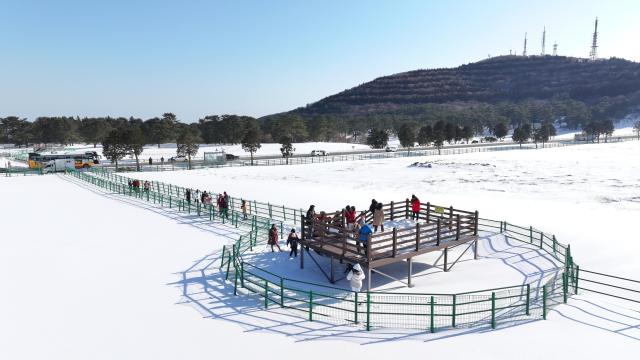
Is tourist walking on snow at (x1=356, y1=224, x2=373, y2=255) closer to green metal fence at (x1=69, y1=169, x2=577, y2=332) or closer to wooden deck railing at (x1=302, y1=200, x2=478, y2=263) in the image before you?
wooden deck railing at (x1=302, y1=200, x2=478, y2=263)

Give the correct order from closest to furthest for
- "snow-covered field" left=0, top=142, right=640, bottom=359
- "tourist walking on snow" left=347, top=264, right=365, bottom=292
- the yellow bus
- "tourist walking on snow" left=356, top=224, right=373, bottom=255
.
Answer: "snow-covered field" left=0, top=142, right=640, bottom=359
"tourist walking on snow" left=347, top=264, right=365, bottom=292
"tourist walking on snow" left=356, top=224, right=373, bottom=255
the yellow bus

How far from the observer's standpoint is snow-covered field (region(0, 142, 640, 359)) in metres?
11.1

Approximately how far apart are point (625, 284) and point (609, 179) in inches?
1504

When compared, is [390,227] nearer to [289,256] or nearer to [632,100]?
[289,256]

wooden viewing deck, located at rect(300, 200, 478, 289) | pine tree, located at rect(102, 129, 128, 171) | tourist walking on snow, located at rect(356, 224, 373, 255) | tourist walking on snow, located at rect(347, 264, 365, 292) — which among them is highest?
pine tree, located at rect(102, 129, 128, 171)

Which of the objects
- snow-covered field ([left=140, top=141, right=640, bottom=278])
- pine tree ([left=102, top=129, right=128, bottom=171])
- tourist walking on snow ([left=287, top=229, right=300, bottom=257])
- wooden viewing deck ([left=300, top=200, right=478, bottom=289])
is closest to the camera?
wooden viewing deck ([left=300, top=200, right=478, bottom=289])

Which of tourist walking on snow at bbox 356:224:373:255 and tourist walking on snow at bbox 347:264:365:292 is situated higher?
tourist walking on snow at bbox 356:224:373:255

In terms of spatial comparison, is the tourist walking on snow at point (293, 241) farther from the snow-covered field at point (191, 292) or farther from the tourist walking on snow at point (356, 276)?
the tourist walking on snow at point (356, 276)

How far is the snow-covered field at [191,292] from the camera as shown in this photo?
1113cm

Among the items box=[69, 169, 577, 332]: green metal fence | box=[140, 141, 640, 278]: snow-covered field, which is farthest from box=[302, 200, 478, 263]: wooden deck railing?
box=[140, 141, 640, 278]: snow-covered field

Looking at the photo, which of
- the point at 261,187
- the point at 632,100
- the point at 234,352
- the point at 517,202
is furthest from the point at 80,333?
the point at 632,100

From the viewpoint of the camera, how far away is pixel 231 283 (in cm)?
1620

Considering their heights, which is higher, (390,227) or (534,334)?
(390,227)

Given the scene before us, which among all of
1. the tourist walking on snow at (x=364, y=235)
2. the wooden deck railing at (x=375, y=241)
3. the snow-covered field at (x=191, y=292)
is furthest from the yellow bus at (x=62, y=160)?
the tourist walking on snow at (x=364, y=235)
